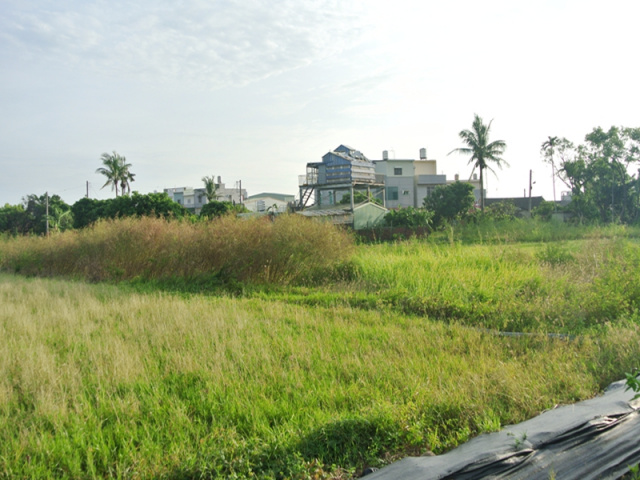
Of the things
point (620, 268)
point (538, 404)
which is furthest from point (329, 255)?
point (538, 404)

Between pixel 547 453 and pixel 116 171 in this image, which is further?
pixel 116 171

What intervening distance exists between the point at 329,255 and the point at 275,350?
24.2 ft

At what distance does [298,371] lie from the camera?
5199mm

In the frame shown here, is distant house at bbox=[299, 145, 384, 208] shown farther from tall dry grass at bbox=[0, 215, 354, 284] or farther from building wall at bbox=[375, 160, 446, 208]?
tall dry grass at bbox=[0, 215, 354, 284]

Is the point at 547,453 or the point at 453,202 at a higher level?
the point at 453,202

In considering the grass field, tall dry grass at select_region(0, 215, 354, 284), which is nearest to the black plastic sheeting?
the grass field

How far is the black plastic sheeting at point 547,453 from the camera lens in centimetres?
296

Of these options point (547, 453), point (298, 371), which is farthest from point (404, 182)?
point (547, 453)

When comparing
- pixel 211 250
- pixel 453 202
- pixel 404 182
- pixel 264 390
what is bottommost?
pixel 264 390

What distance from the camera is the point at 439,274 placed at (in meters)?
10.8

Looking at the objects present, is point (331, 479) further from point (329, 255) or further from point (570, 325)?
point (329, 255)

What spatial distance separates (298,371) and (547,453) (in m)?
2.69

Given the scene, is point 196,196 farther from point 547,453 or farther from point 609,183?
point 547,453

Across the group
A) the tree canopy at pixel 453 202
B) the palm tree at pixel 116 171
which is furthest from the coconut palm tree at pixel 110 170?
the tree canopy at pixel 453 202
